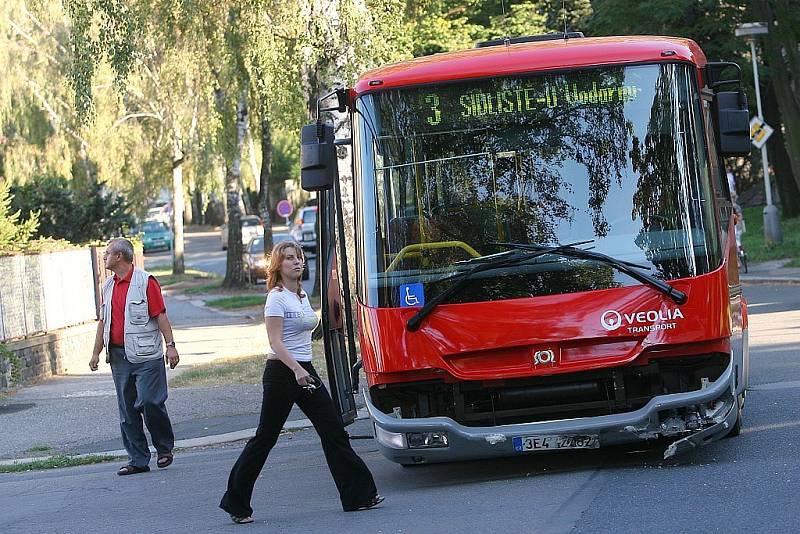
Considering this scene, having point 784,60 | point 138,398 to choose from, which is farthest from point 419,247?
point 784,60

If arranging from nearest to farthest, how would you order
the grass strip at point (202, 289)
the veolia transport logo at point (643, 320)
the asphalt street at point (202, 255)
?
the veolia transport logo at point (643, 320), the grass strip at point (202, 289), the asphalt street at point (202, 255)

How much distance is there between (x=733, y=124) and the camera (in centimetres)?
926

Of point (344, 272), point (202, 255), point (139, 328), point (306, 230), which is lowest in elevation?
point (202, 255)

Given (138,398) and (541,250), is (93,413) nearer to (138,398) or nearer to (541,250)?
(138,398)

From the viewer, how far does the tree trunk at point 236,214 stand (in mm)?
36625

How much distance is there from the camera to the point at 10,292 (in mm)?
17547

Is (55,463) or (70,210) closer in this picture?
(55,463)

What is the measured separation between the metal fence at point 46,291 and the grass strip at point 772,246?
14.5 meters

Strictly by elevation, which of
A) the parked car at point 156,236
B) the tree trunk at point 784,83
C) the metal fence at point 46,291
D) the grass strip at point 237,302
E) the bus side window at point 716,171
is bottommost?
the grass strip at point 237,302

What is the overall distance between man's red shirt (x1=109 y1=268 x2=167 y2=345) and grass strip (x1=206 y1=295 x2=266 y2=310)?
21803 millimetres

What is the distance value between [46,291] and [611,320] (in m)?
12.4

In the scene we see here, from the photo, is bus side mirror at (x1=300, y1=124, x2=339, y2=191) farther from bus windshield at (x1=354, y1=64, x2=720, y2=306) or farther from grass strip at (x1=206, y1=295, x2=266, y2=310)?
grass strip at (x1=206, y1=295, x2=266, y2=310)

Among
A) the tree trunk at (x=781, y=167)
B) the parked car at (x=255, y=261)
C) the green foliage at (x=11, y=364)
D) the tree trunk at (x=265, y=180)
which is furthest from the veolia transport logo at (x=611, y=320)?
the tree trunk at (x=781, y=167)

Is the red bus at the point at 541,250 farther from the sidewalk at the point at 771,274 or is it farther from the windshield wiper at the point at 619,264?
the sidewalk at the point at 771,274
